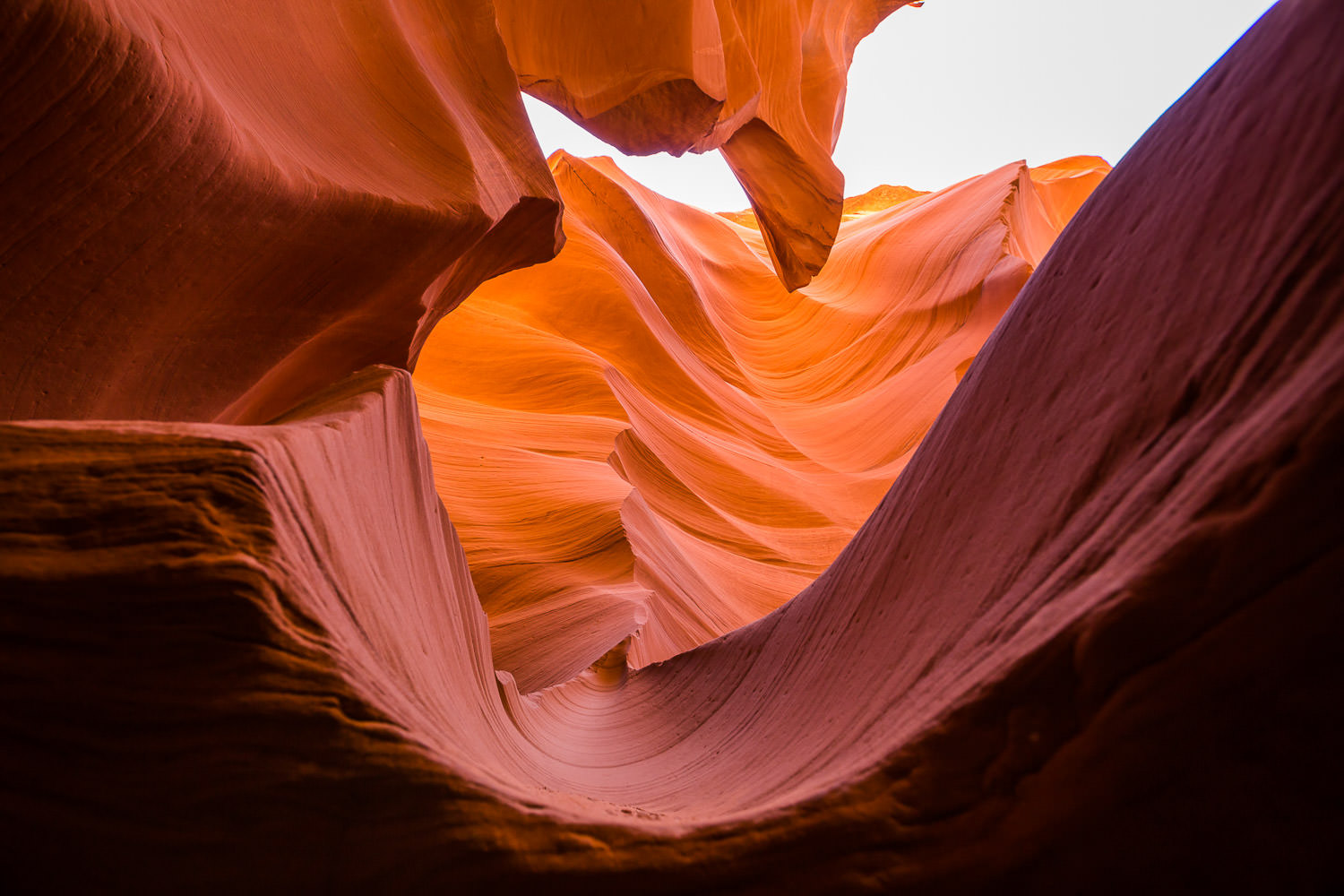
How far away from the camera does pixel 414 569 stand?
139 centimetres

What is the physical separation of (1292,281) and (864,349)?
7.45 metres

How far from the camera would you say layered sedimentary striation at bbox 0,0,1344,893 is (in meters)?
0.69

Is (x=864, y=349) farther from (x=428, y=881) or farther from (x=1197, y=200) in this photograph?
(x=428, y=881)

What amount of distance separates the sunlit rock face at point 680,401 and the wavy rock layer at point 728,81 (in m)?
1.33

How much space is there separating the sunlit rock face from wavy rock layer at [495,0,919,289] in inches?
52.3

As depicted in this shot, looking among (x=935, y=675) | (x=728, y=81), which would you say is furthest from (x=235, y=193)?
(x=728, y=81)

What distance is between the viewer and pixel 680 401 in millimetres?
6316

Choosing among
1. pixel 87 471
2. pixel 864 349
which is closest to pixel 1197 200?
pixel 87 471

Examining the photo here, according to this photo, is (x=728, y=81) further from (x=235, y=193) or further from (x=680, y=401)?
(x=235, y=193)

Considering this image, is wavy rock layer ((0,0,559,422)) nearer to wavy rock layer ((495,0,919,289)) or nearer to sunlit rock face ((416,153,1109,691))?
sunlit rock face ((416,153,1109,691))

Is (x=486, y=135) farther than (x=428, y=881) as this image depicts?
Yes

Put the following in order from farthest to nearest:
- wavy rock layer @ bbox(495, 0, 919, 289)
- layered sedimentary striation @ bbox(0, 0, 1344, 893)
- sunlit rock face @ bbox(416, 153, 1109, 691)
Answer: wavy rock layer @ bbox(495, 0, 919, 289), sunlit rock face @ bbox(416, 153, 1109, 691), layered sedimentary striation @ bbox(0, 0, 1344, 893)

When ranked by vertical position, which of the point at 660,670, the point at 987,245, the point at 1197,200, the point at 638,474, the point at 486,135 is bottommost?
the point at 660,670

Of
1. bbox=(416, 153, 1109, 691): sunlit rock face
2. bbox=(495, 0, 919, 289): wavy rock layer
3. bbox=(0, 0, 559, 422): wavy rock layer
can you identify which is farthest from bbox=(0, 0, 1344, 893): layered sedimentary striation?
bbox=(495, 0, 919, 289): wavy rock layer
